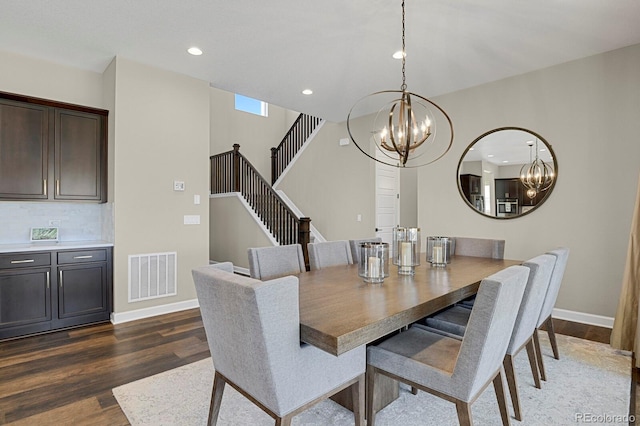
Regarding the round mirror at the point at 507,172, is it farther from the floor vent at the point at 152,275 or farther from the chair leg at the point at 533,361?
the floor vent at the point at 152,275

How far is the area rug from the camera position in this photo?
1969 millimetres

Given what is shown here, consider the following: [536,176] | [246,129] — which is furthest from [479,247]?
[246,129]

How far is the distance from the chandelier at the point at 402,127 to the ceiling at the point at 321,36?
349mm

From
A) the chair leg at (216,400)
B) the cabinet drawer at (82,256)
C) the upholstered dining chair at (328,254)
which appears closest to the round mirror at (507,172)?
the upholstered dining chair at (328,254)

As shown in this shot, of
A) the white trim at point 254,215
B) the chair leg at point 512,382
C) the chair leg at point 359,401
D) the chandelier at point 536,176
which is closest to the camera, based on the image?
the chair leg at point 359,401

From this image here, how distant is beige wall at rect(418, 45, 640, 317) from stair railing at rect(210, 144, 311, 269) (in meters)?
2.67

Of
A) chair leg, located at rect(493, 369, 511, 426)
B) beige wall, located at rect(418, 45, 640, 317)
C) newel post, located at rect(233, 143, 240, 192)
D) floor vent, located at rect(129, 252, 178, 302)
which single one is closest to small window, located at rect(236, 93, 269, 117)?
newel post, located at rect(233, 143, 240, 192)

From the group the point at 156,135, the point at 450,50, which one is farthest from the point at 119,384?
the point at 450,50

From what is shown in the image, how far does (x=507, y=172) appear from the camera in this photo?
427 cm

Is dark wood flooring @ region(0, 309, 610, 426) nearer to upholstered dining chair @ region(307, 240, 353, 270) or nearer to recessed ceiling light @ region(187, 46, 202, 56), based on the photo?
upholstered dining chair @ region(307, 240, 353, 270)

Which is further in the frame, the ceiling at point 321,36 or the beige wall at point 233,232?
the beige wall at point 233,232

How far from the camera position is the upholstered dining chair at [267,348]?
1281 millimetres

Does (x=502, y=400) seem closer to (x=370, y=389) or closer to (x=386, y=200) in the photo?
(x=370, y=389)

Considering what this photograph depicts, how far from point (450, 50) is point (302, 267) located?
266 cm
